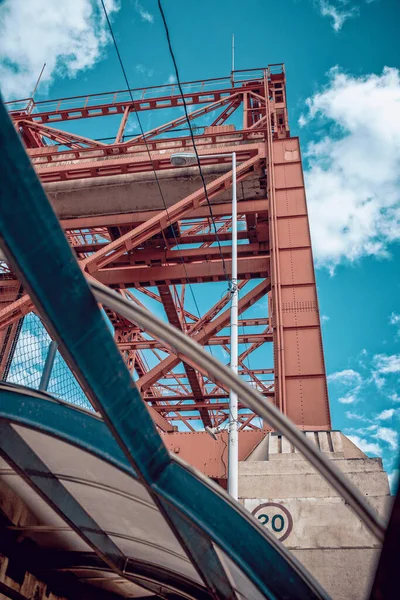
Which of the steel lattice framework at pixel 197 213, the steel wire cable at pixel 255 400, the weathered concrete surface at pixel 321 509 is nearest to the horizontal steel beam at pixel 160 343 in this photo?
the steel lattice framework at pixel 197 213

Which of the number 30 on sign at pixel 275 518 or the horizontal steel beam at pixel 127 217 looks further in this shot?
the horizontal steel beam at pixel 127 217

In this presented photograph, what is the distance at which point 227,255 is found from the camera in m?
15.8

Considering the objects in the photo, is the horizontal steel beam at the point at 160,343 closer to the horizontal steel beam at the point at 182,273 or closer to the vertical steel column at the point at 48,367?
the horizontal steel beam at the point at 182,273

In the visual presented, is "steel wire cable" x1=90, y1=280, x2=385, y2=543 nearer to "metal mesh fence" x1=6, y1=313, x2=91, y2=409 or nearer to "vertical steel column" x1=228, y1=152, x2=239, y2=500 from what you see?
"vertical steel column" x1=228, y1=152, x2=239, y2=500

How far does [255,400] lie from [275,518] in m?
4.35

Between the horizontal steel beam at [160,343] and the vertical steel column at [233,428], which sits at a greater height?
the horizontal steel beam at [160,343]

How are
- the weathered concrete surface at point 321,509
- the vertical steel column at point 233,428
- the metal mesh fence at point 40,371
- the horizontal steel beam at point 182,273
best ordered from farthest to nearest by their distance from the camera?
the horizontal steel beam at point 182,273, the metal mesh fence at point 40,371, the vertical steel column at point 233,428, the weathered concrete surface at point 321,509

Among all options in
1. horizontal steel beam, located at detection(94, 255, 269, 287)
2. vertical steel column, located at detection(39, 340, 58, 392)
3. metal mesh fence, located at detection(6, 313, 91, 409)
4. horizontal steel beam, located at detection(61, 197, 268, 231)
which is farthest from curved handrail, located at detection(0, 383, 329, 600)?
horizontal steel beam, located at detection(61, 197, 268, 231)

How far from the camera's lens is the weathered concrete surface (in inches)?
221

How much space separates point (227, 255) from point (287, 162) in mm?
3640

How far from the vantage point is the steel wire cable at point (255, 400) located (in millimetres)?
2525

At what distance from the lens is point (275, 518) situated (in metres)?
6.27

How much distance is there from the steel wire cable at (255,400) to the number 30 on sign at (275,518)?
3972 mm

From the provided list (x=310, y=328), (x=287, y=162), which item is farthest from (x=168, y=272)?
(x=310, y=328)
